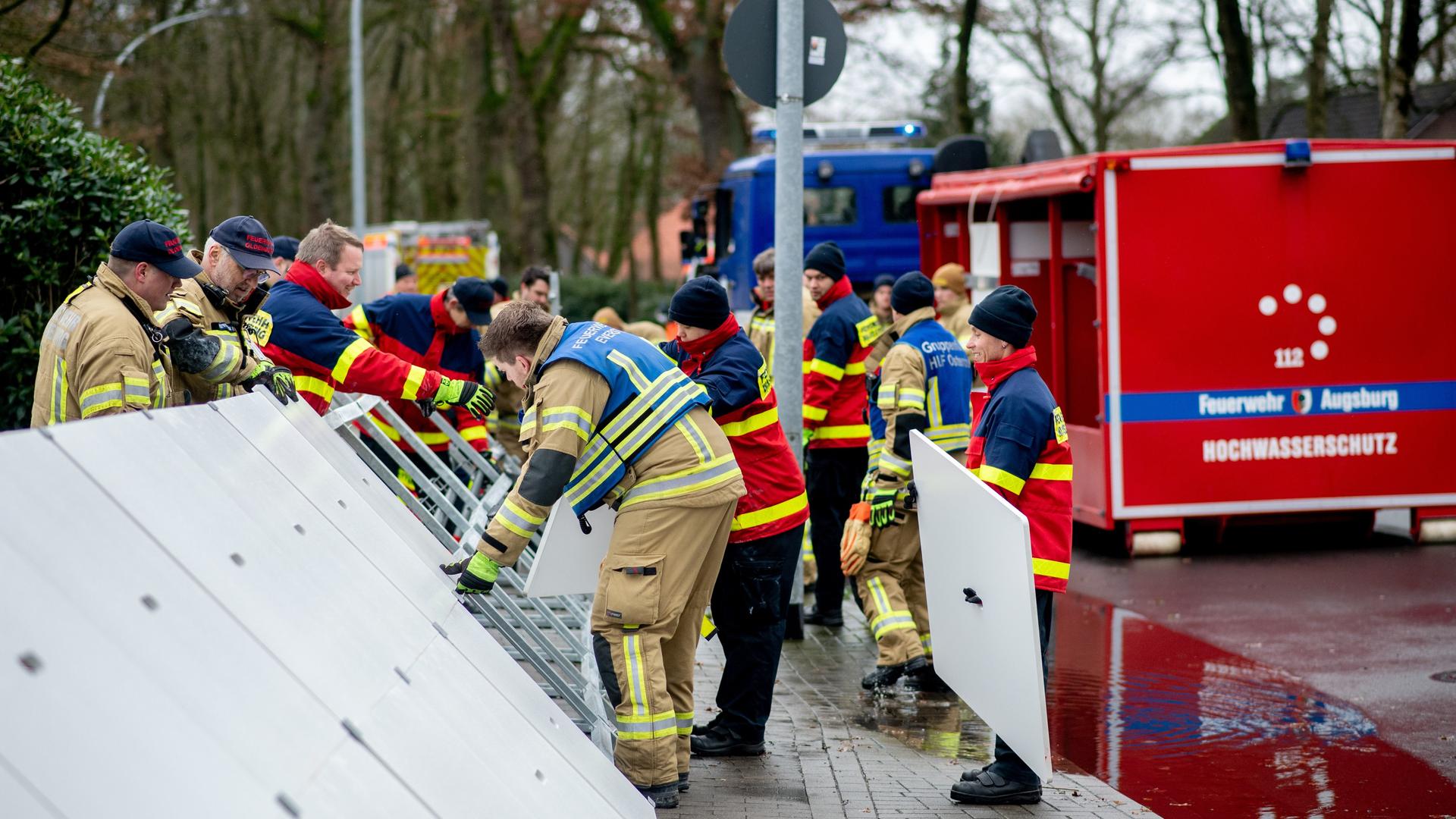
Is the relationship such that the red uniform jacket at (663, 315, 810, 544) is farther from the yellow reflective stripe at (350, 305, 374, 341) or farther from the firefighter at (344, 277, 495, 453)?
the yellow reflective stripe at (350, 305, 374, 341)

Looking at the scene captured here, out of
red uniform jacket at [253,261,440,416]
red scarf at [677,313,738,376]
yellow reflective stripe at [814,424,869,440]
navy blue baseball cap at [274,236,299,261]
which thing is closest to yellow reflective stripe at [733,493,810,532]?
red scarf at [677,313,738,376]

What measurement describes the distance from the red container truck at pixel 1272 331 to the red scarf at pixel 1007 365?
511cm

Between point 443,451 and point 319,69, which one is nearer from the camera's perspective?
point 443,451

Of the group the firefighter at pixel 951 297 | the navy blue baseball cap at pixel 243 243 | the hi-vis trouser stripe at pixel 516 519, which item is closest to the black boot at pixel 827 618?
the firefighter at pixel 951 297

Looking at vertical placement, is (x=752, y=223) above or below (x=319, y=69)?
below

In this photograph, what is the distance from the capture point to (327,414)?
5.14m

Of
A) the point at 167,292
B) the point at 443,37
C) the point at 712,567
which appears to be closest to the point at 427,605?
the point at 712,567

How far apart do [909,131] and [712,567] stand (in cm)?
1263

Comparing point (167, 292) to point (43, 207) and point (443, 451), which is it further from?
point (443, 451)

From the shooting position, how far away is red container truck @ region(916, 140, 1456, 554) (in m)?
9.96

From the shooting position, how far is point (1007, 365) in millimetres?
5086

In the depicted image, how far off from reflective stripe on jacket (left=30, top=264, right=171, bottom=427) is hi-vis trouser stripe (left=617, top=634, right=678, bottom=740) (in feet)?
5.56

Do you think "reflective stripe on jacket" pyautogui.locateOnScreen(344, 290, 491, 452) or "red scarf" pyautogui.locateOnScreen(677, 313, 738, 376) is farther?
"reflective stripe on jacket" pyautogui.locateOnScreen(344, 290, 491, 452)

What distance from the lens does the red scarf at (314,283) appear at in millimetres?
6316
